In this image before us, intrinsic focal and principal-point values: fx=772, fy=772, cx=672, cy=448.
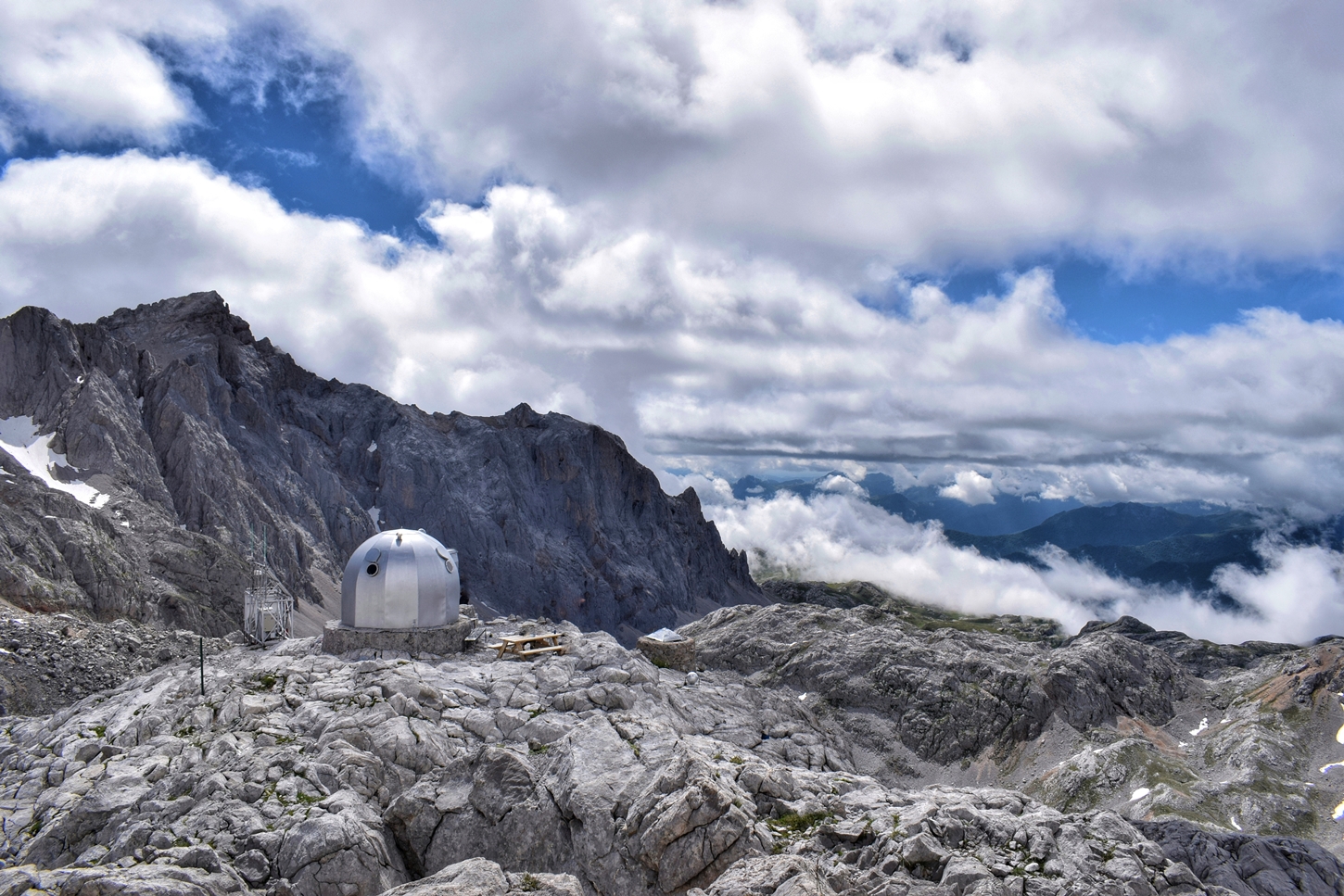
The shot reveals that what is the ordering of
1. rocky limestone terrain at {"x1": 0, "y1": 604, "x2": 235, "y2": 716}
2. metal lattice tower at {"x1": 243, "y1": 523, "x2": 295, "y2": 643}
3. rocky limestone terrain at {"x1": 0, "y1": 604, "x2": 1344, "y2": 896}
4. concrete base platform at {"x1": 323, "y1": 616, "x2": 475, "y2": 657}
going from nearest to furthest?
rocky limestone terrain at {"x1": 0, "y1": 604, "x2": 1344, "y2": 896} < concrete base platform at {"x1": 323, "y1": 616, "x2": 475, "y2": 657} < metal lattice tower at {"x1": 243, "y1": 523, "x2": 295, "y2": 643} < rocky limestone terrain at {"x1": 0, "y1": 604, "x2": 235, "y2": 716}

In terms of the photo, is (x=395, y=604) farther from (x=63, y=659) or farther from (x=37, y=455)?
(x=37, y=455)

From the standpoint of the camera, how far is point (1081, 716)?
75812 millimetres

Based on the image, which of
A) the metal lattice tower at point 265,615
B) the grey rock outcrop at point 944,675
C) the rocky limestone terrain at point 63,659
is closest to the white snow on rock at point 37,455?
the rocky limestone terrain at point 63,659

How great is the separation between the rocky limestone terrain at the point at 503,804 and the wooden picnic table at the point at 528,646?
4.85 ft

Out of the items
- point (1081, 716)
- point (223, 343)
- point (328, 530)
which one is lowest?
point (1081, 716)

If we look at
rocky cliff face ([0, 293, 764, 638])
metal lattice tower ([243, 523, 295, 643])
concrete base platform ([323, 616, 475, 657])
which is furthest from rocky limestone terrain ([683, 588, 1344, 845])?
rocky cliff face ([0, 293, 764, 638])

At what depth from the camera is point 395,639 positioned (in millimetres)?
43000

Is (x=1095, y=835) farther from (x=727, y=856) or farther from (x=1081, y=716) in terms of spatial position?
(x=1081, y=716)

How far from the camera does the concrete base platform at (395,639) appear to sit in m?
42.5

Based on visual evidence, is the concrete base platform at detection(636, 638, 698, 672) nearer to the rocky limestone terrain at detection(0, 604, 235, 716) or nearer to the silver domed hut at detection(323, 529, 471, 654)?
the silver domed hut at detection(323, 529, 471, 654)

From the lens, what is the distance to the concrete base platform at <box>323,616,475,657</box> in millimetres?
42469

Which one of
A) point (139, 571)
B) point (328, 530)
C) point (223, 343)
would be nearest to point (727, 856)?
point (139, 571)

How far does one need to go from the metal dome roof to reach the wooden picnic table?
4121 millimetres

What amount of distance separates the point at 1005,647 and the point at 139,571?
108814mm
